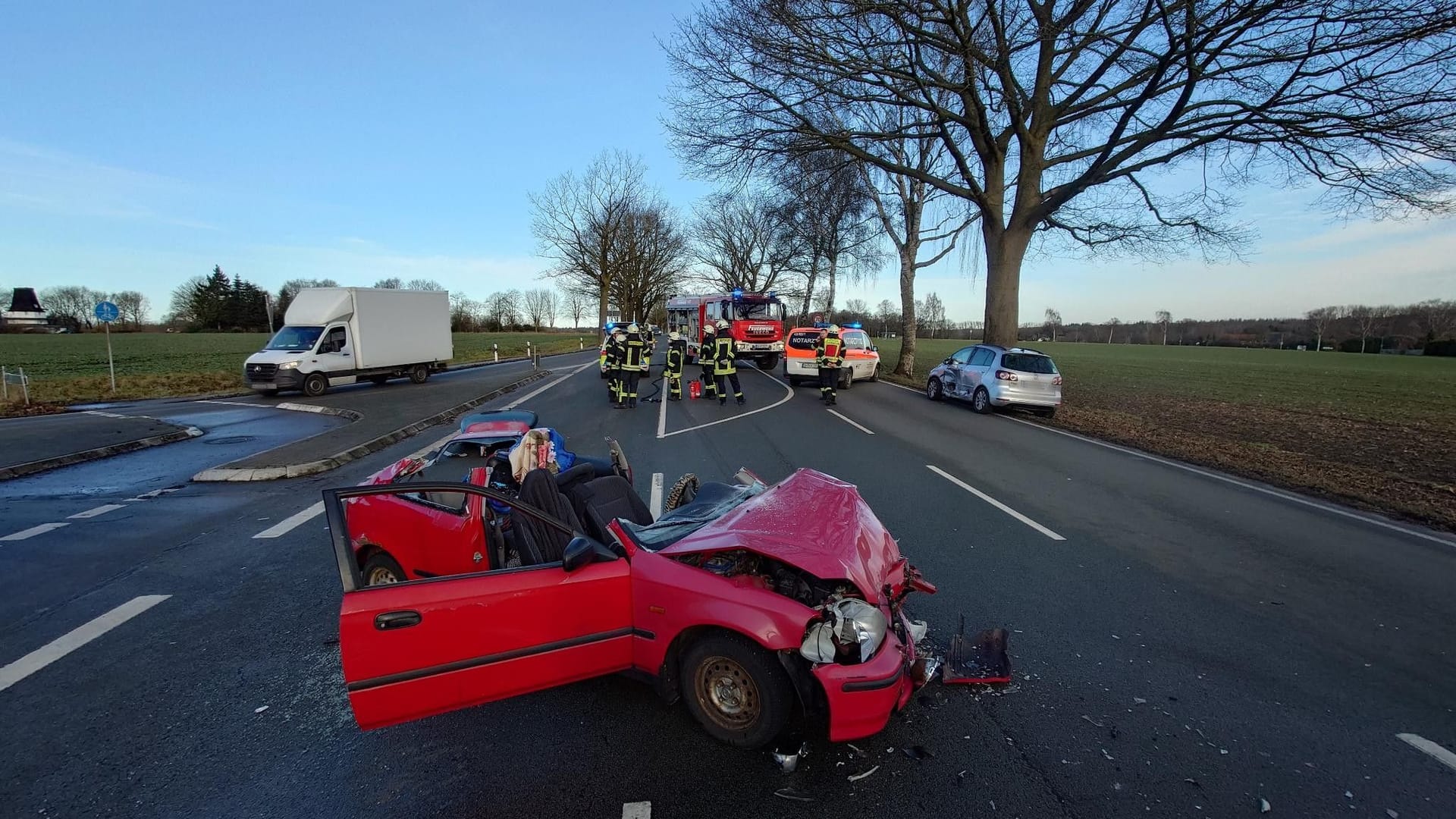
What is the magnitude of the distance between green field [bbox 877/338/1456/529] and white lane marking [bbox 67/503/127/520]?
14.7 metres

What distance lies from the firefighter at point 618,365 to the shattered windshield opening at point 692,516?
31.5 ft

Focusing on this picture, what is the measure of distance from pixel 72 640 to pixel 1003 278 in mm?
18342

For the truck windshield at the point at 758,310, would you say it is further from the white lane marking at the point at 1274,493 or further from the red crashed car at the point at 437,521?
the red crashed car at the point at 437,521

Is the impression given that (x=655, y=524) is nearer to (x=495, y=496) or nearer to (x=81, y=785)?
(x=495, y=496)

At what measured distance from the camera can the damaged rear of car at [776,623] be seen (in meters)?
2.61

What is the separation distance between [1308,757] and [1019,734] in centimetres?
129

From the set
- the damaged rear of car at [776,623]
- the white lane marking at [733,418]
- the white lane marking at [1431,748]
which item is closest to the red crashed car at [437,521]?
the damaged rear of car at [776,623]

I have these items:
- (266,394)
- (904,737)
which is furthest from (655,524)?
(266,394)

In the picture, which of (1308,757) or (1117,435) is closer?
(1308,757)

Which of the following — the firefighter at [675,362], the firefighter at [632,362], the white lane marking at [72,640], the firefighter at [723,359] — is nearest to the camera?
the white lane marking at [72,640]

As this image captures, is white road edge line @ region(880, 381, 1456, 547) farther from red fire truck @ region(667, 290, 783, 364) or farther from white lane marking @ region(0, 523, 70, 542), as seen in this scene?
red fire truck @ region(667, 290, 783, 364)

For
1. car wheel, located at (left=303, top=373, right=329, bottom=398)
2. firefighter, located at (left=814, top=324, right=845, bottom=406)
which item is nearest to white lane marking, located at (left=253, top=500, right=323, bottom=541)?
firefighter, located at (left=814, top=324, right=845, bottom=406)

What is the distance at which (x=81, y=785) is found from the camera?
2.58 metres

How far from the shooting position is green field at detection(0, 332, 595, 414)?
19312 mm
